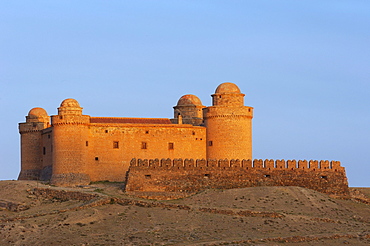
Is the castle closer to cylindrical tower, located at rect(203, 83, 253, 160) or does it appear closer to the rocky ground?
cylindrical tower, located at rect(203, 83, 253, 160)

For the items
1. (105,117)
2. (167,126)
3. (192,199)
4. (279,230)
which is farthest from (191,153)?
(279,230)

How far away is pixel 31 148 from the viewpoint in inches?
2803

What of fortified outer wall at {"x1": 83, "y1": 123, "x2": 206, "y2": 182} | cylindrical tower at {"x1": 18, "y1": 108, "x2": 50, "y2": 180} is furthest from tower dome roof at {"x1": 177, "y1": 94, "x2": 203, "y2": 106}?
cylindrical tower at {"x1": 18, "y1": 108, "x2": 50, "y2": 180}

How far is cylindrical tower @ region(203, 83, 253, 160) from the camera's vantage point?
66.4 m

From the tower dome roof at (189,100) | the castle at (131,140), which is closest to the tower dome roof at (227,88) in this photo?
the castle at (131,140)

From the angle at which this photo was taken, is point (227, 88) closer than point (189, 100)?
Yes

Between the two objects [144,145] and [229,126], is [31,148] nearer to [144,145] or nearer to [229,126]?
[144,145]

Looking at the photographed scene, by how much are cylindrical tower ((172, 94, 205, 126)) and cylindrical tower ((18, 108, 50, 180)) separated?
424 inches

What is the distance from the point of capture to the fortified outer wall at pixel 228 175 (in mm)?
57469

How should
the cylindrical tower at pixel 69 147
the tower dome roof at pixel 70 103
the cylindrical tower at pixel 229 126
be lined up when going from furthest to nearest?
the cylindrical tower at pixel 229 126 → the tower dome roof at pixel 70 103 → the cylindrical tower at pixel 69 147

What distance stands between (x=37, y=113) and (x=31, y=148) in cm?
310

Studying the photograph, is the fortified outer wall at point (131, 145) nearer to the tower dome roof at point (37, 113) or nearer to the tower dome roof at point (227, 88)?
the tower dome roof at point (227, 88)

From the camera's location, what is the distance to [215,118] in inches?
2635

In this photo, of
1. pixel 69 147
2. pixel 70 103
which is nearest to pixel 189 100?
pixel 70 103
